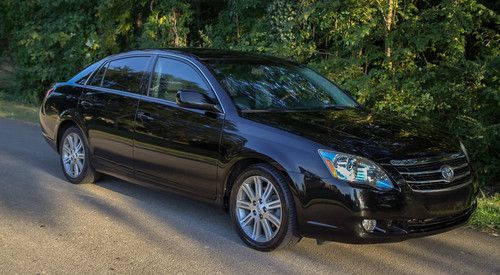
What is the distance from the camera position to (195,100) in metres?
5.43

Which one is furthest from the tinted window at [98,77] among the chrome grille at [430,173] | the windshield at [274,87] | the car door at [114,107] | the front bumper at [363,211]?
the chrome grille at [430,173]

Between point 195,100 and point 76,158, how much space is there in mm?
2446

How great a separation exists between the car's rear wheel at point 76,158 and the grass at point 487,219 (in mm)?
4124

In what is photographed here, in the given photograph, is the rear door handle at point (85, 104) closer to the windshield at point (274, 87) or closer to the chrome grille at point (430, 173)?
the windshield at point (274, 87)

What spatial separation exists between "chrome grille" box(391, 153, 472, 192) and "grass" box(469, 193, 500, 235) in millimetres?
1004

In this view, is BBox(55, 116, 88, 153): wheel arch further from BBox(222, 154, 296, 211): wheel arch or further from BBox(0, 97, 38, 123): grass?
BBox(0, 97, 38, 123): grass

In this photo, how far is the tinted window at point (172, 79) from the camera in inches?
229

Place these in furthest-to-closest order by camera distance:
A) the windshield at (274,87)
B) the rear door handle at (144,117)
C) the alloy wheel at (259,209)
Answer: the rear door handle at (144,117) < the windshield at (274,87) < the alloy wheel at (259,209)

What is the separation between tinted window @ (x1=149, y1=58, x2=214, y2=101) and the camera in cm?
582

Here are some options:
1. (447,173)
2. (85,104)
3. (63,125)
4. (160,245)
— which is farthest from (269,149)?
(63,125)

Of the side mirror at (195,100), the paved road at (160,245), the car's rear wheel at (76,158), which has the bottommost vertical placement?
the paved road at (160,245)

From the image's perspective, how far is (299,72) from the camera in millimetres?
6367

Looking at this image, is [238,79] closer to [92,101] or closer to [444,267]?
[92,101]

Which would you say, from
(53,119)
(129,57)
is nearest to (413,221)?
(129,57)
